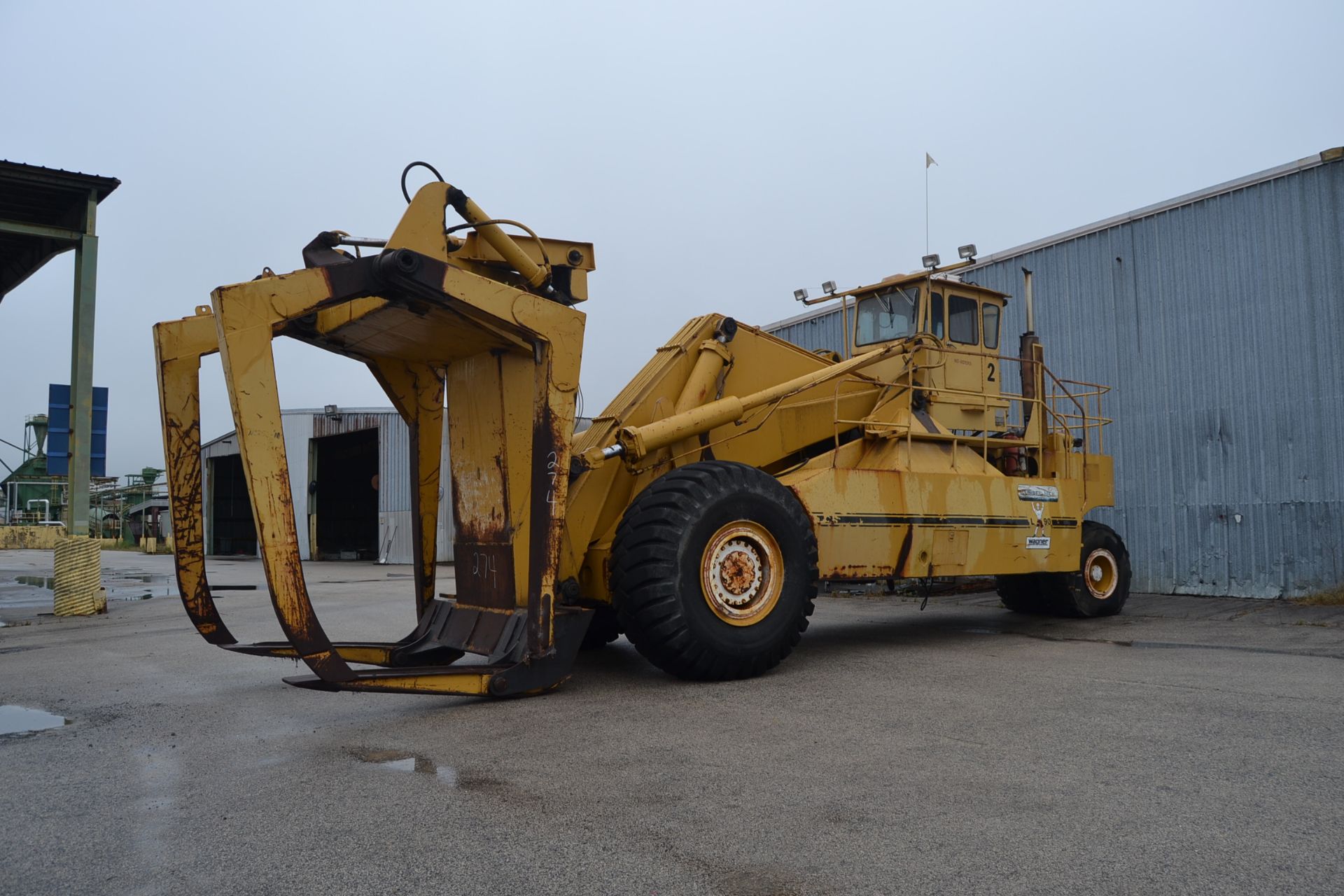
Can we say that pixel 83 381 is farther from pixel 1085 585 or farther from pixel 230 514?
pixel 230 514

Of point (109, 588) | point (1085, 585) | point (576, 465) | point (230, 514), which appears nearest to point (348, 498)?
point (230, 514)

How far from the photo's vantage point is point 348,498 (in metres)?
39.7

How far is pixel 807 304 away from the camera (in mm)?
10898

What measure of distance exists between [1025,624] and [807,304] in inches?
172

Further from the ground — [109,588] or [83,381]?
[83,381]

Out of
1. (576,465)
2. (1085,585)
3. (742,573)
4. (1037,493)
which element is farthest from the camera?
(1085,585)

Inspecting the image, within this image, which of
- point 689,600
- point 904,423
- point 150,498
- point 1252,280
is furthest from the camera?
point 150,498

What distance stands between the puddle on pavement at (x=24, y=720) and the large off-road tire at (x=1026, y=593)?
29.9ft

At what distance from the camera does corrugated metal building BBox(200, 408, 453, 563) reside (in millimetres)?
30594

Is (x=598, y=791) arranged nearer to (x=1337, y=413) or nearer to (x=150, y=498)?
(x=1337, y=413)

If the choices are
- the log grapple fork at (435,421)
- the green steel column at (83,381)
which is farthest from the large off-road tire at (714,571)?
the green steel column at (83,381)

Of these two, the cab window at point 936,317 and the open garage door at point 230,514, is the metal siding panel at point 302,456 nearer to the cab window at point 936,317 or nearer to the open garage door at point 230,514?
the open garage door at point 230,514

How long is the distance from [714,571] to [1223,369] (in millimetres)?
10118

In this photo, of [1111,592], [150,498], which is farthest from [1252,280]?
[150,498]
